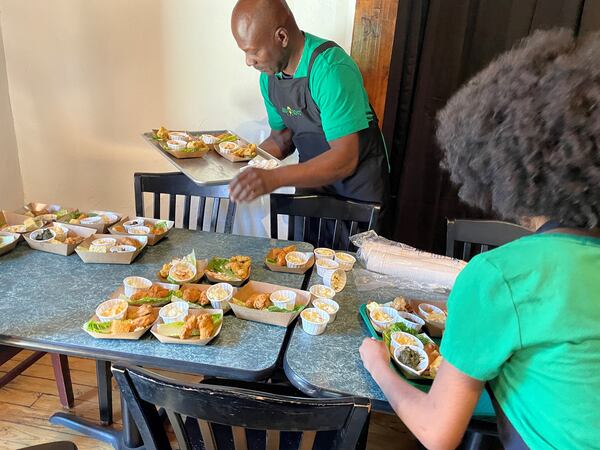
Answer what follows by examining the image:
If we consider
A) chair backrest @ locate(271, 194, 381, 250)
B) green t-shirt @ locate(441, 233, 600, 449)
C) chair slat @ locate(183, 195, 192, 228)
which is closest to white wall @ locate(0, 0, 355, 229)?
chair slat @ locate(183, 195, 192, 228)

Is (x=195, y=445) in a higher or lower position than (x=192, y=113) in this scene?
lower

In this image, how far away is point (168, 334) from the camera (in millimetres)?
1027

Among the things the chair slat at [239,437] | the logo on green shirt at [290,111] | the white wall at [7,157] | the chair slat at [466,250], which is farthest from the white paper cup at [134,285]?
the white wall at [7,157]

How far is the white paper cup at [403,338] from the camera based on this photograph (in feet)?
3.33

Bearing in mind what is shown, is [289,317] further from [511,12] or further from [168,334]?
[511,12]

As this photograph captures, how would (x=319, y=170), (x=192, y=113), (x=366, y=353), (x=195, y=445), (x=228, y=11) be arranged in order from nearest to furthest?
(x=366, y=353) → (x=195, y=445) → (x=319, y=170) → (x=228, y=11) → (x=192, y=113)

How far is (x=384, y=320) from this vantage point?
1.13 meters

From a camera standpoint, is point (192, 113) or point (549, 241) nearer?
point (549, 241)

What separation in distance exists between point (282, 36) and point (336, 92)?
28 centimetres

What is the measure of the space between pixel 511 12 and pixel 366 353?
5.66 ft

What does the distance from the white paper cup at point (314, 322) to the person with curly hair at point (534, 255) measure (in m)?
0.40

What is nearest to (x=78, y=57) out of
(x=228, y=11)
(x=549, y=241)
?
(x=228, y=11)

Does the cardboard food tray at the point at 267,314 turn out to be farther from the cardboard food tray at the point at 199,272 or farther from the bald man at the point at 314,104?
the bald man at the point at 314,104

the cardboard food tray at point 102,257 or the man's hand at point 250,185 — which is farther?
the man's hand at point 250,185
